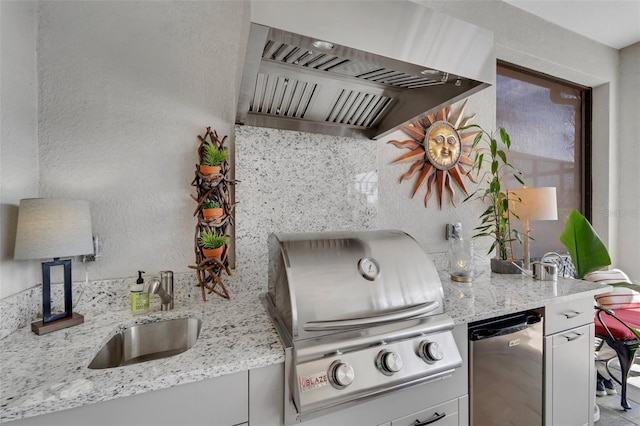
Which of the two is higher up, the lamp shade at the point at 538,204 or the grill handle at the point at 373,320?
the lamp shade at the point at 538,204

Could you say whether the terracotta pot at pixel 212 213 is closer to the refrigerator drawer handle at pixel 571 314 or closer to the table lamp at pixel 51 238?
the table lamp at pixel 51 238

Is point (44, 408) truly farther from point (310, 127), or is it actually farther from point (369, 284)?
point (310, 127)

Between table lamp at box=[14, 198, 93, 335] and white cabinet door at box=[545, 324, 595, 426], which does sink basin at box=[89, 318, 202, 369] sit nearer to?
table lamp at box=[14, 198, 93, 335]

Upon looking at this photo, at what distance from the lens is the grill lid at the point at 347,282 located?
3.30ft

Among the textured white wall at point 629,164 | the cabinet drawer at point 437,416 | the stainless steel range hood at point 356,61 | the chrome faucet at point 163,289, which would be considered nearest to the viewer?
the stainless steel range hood at point 356,61

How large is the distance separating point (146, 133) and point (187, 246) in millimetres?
614

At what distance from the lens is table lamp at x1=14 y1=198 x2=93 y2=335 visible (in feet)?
3.50

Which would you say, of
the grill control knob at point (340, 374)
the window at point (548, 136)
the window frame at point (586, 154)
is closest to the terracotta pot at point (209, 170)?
the grill control knob at point (340, 374)

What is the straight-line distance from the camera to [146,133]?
4.75 ft

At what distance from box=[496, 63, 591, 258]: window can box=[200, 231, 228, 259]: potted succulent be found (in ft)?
8.56

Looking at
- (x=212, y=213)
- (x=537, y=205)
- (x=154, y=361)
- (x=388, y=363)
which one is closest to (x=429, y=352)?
(x=388, y=363)

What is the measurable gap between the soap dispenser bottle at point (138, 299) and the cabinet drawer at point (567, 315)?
195 cm

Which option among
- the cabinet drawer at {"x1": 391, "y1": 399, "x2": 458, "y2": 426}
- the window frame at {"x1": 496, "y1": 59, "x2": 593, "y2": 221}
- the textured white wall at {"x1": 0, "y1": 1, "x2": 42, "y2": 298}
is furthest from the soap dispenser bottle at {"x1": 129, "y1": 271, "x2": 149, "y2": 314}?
the window frame at {"x1": 496, "y1": 59, "x2": 593, "y2": 221}

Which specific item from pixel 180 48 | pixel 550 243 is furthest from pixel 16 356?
pixel 550 243
